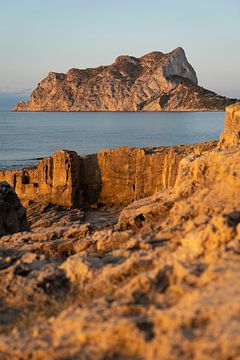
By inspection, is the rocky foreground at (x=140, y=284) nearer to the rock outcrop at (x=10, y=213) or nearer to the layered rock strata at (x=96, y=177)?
the rock outcrop at (x=10, y=213)

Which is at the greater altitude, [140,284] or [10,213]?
[140,284]

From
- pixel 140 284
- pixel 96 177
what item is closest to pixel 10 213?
pixel 140 284

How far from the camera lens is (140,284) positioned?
4.67 meters

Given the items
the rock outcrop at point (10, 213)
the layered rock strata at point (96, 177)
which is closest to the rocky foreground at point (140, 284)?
the rock outcrop at point (10, 213)

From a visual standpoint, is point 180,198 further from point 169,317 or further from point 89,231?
point 169,317

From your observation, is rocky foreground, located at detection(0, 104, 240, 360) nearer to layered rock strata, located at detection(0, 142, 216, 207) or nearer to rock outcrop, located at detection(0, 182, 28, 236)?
rock outcrop, located at detection(0, 182, 28, 236)

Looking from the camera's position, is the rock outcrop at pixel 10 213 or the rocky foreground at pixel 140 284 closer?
the rocky foreground at pixel 140 284

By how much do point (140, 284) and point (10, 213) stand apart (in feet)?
30.3

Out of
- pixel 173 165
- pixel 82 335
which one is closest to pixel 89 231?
pixel 82 335

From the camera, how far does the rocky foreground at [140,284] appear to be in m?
3.68

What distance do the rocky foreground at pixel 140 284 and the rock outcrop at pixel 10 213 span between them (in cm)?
445

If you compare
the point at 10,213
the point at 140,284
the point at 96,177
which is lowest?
the point at 96,177

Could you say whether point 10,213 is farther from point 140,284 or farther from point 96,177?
point 96,177

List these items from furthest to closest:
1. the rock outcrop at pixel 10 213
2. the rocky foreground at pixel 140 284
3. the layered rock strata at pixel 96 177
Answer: the layered rock strata at pixel 96 177 → the rock outcrop at pixel 10 213 → the rocky foreground at pixel 140 284
